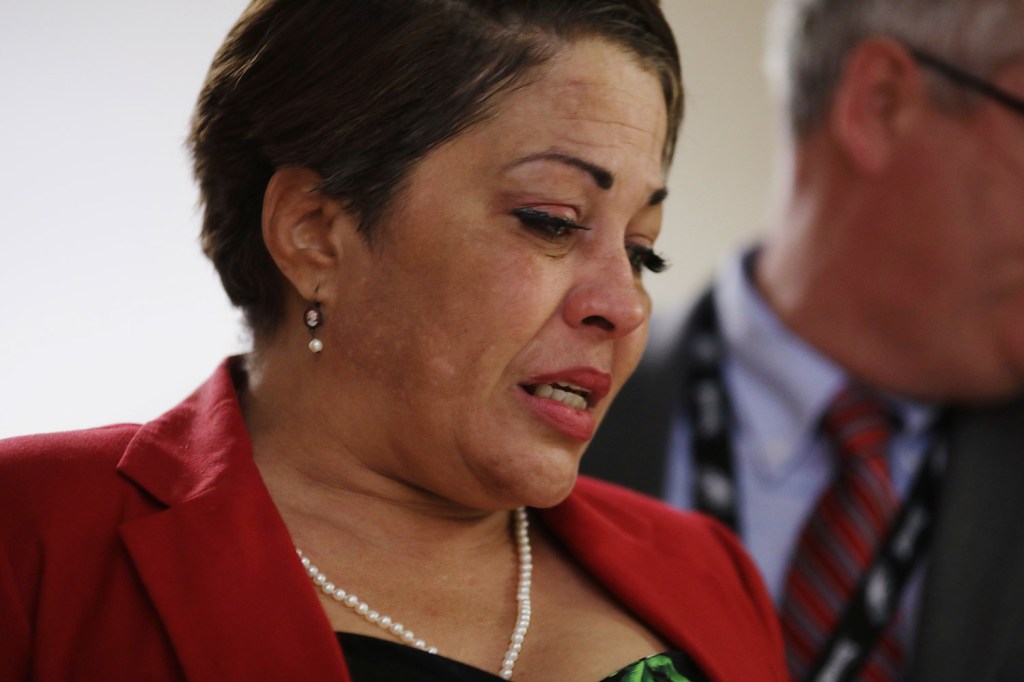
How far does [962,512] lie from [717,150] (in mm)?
1484

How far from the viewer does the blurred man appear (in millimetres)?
2176

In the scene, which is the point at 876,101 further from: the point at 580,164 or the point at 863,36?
the point at 580,164

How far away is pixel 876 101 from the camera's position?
239cm

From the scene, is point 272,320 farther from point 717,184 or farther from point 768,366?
point 717,184

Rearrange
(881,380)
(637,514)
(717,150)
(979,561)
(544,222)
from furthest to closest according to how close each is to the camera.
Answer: (717,150), (881,380), (979,561), (637,514), (544,222)

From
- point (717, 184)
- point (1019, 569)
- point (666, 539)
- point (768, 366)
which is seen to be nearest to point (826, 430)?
point (768, 366)

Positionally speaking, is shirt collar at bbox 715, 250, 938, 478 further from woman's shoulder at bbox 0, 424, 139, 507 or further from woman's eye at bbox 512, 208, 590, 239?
woman's shoulder at bbox 0, 424, 139, 507

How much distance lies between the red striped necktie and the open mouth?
3.49 ft

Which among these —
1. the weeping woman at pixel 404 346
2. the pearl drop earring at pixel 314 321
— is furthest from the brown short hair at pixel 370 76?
the pearl drop earring at pixel 314 321

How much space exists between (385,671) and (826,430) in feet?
4.58

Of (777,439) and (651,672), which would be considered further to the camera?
(777,439)

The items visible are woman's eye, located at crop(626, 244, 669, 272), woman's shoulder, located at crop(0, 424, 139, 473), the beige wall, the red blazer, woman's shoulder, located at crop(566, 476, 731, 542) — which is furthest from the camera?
the beige wall

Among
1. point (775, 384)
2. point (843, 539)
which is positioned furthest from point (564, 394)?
point (775, 384)

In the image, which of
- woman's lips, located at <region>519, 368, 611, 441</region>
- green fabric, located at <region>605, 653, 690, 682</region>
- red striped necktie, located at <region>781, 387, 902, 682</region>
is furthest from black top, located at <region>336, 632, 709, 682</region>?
red striped necktie, located at <region>781, 387, 902, 682</region>
